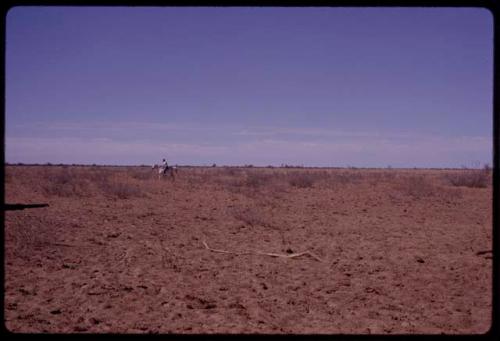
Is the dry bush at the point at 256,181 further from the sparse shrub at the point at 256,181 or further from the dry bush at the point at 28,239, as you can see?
the dry bush at the point at 28,239

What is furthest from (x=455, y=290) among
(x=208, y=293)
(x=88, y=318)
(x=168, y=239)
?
(x=168, y=239)

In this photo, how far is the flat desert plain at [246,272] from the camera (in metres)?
4.52

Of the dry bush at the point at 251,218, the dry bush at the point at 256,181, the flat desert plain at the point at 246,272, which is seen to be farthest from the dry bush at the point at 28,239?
the dry bush at the point at 256,181

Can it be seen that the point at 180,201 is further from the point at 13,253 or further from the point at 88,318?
the point at 88,318

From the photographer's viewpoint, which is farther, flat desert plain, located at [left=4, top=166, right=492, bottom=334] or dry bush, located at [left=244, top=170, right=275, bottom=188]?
dry bush, located at [left=244, top=170, right=275, bottom=188]

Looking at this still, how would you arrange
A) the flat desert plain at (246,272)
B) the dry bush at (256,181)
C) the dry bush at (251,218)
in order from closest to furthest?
the flat desert plain at (246,272) → the dry bush at (251,218) → the dry bush at (256,181)

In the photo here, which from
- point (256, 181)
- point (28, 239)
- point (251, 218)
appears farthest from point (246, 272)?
point (256, 181)

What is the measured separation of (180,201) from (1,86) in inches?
524

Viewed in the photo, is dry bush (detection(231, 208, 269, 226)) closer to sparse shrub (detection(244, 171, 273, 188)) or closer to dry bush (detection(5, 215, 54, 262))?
dry bush (detection(5, 215, 54, 262))

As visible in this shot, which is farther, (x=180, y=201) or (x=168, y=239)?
(x=180, y=201)

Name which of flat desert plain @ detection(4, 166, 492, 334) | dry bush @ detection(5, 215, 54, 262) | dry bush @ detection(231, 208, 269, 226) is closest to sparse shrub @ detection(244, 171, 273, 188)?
dry bush @ detection(231, 208, 269, 226)

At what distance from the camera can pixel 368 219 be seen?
11.5 metres

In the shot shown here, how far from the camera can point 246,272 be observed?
6363mm

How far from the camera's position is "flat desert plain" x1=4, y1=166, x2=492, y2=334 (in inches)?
178
